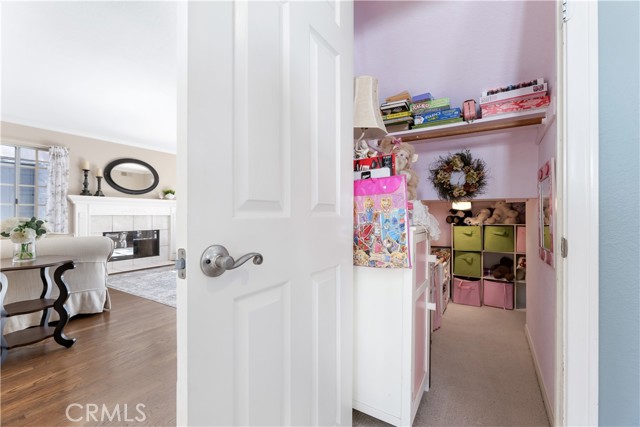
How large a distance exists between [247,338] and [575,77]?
1.04 m

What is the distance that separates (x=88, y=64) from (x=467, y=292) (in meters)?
4.63

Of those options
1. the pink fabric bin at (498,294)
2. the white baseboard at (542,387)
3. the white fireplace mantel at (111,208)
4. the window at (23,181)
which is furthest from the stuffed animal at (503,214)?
the window at (23,181)

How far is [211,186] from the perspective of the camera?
22.9 inches

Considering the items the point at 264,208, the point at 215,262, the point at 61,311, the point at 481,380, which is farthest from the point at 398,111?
the point at 61,311

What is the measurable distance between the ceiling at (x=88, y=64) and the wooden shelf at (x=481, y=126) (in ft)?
6.12

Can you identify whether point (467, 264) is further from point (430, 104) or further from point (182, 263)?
point (182, 263)

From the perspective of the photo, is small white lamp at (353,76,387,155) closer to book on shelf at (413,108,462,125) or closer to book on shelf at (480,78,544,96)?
book on shelf at (413,108,462,125)

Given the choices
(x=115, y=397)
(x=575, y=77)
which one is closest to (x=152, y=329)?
(x=115, y=397)

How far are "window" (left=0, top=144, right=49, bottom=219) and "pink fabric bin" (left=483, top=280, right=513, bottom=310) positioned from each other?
21.2 ft

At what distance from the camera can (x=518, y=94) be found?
1599mm

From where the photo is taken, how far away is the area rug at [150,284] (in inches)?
139

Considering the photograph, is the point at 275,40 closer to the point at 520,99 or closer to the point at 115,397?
the point at 520,99

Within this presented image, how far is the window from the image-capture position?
416cm

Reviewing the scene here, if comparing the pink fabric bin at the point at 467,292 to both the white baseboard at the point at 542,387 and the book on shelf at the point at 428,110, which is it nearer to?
the white baseboard at the point at 542,387
